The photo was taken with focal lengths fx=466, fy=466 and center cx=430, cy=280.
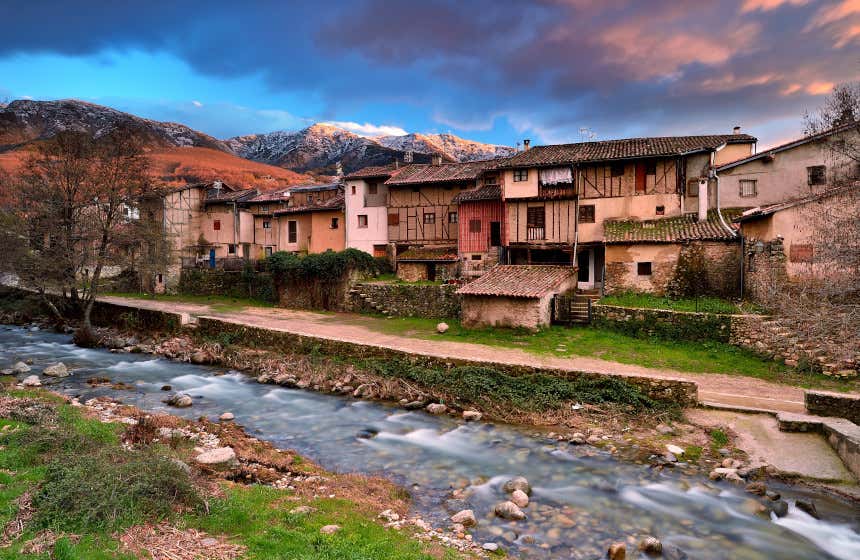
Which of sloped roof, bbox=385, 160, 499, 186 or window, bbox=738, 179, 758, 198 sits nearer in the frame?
window, bbox=738, 179, 758, 198

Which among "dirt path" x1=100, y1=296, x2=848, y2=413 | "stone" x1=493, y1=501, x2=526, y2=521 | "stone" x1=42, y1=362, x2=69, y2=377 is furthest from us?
"stone" x1=42, y1=362, x2=69, y2=377

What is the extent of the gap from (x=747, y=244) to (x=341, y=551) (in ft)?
72.9

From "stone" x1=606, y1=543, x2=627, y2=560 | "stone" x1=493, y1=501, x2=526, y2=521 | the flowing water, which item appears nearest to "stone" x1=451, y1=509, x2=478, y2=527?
the flowing water

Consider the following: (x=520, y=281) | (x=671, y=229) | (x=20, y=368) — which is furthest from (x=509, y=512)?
(x=20, y=368)

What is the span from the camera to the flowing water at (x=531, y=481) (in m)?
8.09

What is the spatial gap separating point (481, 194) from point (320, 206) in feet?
49.1

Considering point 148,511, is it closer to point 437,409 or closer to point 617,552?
point 617,552

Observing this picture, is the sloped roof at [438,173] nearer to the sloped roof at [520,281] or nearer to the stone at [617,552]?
the sloped roof at [520,281]

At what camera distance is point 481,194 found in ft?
102

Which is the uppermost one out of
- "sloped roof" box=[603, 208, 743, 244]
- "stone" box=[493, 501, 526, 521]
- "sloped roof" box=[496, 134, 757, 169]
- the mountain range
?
the mountain range

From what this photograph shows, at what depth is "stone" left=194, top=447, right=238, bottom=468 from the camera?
32.7 ft

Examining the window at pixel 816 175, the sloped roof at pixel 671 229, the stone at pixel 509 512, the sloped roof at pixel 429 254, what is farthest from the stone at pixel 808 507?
the sloped roof at pixel 429 254

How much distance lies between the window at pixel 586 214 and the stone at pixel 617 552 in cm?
2218

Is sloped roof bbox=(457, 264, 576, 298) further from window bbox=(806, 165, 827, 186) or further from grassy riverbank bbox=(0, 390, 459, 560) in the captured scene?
grassy riverbank bbox=(0, 390, 459, 560)
